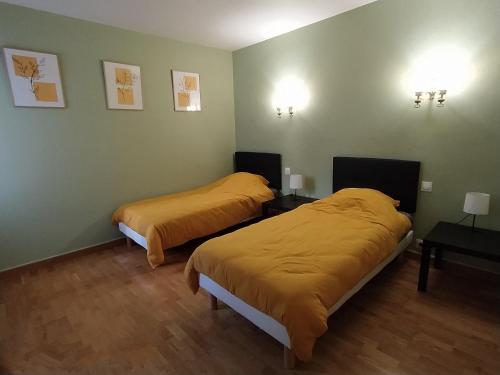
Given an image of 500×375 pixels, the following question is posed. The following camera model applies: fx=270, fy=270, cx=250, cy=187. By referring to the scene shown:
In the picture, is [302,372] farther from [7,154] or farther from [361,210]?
[7,154]

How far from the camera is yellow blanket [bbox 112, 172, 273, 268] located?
279cm

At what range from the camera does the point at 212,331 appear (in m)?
1.92

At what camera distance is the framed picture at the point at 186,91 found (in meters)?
3.78

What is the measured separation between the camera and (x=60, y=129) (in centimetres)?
292

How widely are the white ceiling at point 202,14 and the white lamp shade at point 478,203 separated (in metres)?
2.14

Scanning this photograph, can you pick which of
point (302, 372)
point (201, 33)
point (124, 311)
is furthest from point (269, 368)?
point (201, 33)

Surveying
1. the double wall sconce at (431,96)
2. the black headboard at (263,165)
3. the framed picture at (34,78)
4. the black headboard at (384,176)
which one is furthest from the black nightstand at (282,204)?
the framed picture at (34,78)

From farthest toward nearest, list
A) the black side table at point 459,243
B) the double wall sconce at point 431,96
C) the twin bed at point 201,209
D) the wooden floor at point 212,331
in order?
the twin bed at point 201,209
the double wall sconce at point 431,96
the black side table at point 459,243
the wooden floor at point 212,331

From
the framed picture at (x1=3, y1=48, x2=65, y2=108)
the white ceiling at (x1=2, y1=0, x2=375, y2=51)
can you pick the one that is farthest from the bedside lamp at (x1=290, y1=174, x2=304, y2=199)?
the framed picture at (x1=3, y1=48, x2=65, y2=108)

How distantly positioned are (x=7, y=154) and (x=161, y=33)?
2203 millimetres

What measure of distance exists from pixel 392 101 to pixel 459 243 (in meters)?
1.51

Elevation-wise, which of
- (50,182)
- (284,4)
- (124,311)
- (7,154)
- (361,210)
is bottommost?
(124,311)

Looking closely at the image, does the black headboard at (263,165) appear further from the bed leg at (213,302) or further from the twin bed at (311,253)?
the bed leg at (213,302)

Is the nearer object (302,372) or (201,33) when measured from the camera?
(302,372)
